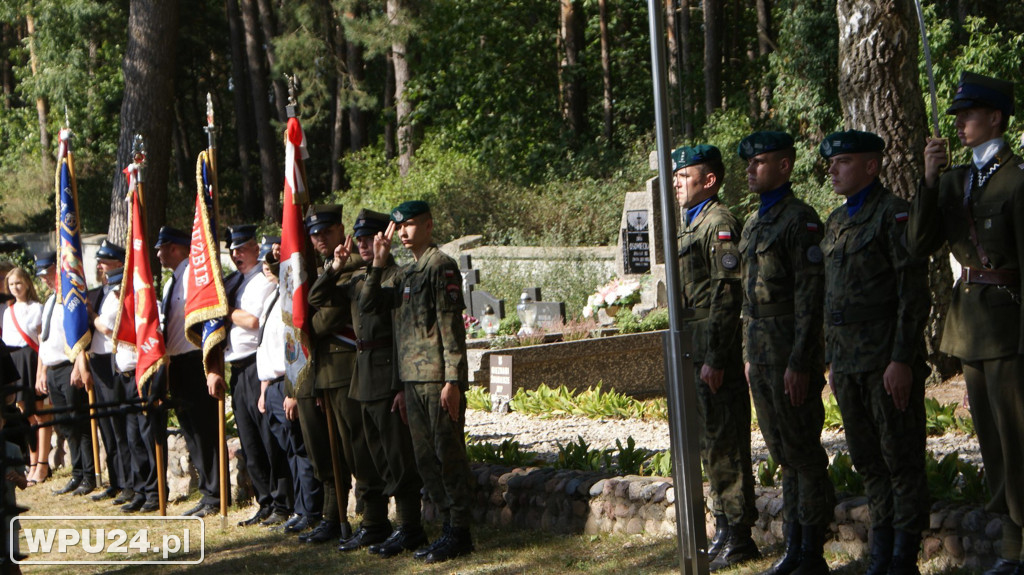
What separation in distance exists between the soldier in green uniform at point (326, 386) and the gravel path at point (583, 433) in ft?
5.35

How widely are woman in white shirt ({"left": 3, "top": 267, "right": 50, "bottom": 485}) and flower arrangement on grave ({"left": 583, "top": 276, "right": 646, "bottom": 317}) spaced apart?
7346 millimetres

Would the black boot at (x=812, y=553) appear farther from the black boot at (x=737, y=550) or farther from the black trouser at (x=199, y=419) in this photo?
the black trouser at (x=199, y=419)

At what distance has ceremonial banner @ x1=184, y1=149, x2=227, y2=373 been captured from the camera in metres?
7.84

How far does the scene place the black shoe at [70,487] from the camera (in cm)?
999

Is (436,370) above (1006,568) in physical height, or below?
above

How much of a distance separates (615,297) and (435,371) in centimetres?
956

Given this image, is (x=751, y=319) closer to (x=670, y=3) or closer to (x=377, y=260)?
(x=377, y=260)

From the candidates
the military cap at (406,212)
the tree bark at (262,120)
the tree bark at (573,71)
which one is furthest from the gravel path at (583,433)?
the tree bark at (262,120)

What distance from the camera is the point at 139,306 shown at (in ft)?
27.2

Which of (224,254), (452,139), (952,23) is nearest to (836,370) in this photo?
(952,23)

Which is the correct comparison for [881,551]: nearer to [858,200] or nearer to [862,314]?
[862,314]

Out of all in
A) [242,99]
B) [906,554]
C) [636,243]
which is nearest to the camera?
[906,554]

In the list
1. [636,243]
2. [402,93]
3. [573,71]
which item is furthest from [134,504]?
[573,71]

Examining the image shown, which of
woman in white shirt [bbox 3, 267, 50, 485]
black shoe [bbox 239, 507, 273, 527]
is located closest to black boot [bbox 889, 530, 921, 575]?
black shoe [bbox 239, 507, 273, 527]
